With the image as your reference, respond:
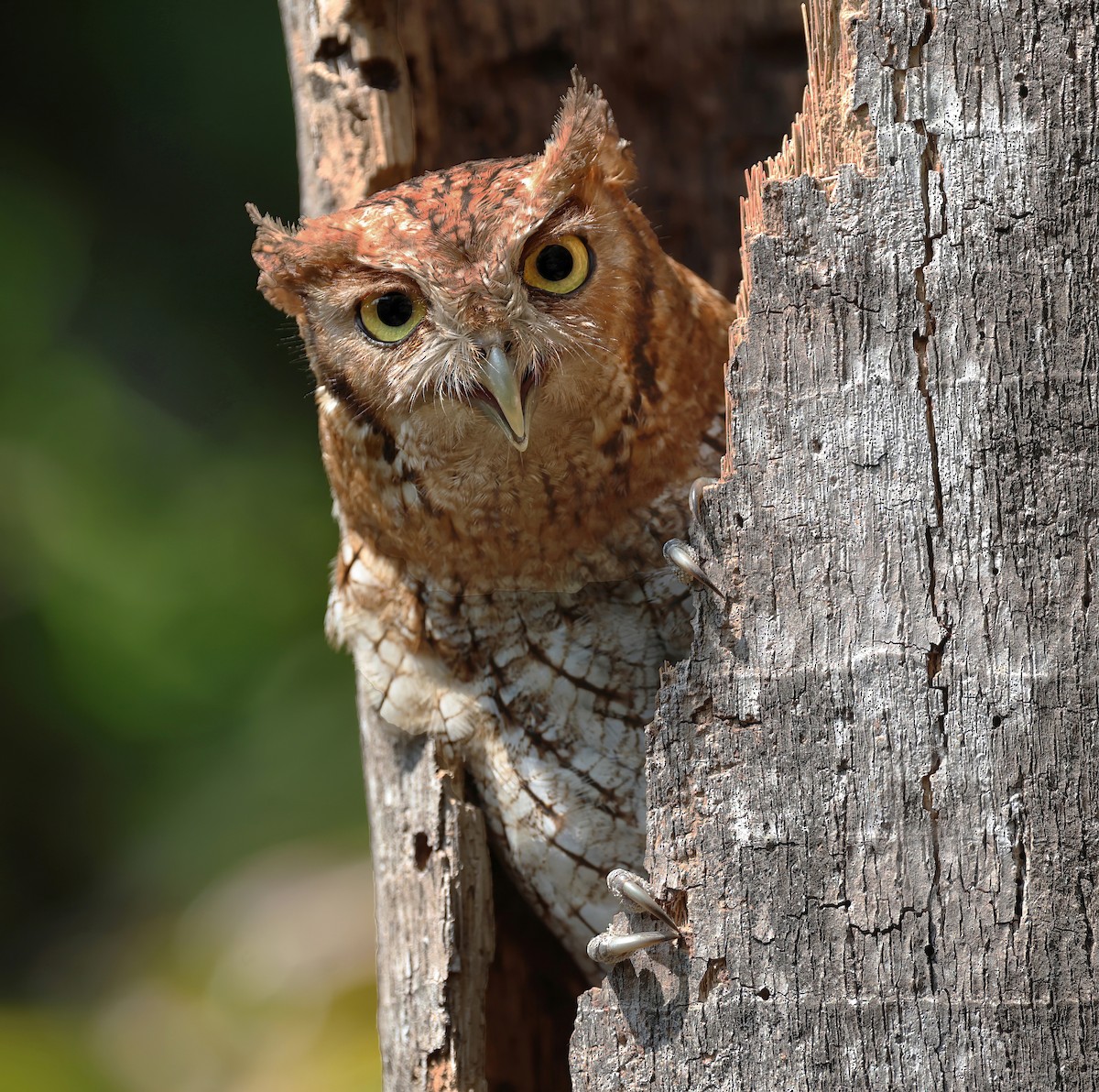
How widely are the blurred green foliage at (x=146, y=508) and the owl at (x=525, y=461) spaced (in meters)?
1.71

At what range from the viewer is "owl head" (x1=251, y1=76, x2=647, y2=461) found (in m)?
1.39

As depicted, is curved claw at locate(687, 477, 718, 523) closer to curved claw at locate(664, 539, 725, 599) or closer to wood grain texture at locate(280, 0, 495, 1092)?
curved claw at locate(664, 539, 725, 599)

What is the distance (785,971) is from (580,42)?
187 centimetres

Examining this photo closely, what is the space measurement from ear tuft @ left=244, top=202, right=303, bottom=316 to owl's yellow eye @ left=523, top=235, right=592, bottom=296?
0.32 metres

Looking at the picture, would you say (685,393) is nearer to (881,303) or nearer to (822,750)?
(881,303)

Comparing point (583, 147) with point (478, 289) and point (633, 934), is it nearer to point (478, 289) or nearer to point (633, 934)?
point (478, 289)

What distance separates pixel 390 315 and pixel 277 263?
8.1 inches

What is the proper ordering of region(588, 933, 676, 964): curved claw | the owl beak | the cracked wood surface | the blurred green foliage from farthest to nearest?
the blurred green foliage < the owl beak < region(588, 933, 676, 964): curved claw < the cracked wood surface

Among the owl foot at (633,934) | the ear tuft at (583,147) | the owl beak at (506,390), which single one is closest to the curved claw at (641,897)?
the owl foot at (633,934)

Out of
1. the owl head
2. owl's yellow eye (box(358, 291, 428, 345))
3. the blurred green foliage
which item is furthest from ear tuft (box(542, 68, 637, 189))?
the blurred green foliage

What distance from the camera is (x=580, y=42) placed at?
7.78ft

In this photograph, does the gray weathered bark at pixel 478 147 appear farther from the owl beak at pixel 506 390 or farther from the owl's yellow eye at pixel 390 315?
the owl beak at pixel 506 390

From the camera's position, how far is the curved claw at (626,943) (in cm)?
125

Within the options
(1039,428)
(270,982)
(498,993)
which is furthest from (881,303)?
(270,982)
